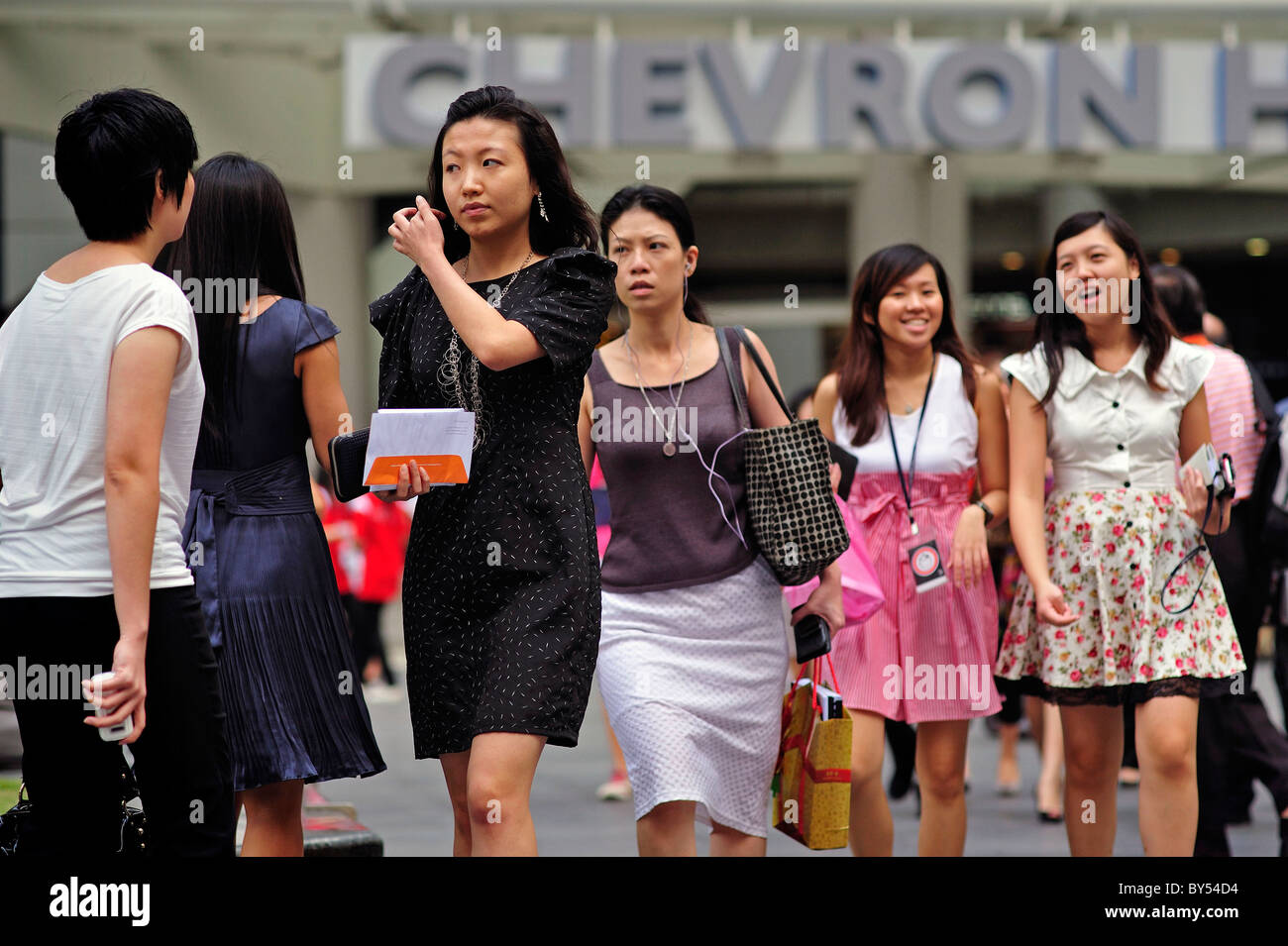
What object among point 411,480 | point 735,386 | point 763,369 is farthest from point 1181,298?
point 411,480

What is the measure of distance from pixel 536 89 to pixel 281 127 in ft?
7.94

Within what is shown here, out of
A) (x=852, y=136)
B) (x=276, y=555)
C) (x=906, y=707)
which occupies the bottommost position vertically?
(x=906, y=707)

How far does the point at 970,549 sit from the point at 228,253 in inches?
85.3

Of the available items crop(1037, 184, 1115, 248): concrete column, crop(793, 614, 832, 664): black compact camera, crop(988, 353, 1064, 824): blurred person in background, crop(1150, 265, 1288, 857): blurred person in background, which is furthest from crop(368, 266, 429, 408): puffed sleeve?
crop(1037, 184, 1115, 248): concrete column

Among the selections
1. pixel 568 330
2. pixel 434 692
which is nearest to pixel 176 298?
pixel 568 330

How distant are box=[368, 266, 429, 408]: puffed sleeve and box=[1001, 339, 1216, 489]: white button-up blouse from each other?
1.80 metres

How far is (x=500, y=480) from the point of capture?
3.24 meters

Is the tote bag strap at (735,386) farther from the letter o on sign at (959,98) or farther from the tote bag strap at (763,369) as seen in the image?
the letter o on sign at (959,98)

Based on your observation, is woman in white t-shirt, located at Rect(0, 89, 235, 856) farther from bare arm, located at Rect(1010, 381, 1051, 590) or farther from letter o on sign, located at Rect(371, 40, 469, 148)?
letter o on sign, located at Rect(371, 40, 469, 148)

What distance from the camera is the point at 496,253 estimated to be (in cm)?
337

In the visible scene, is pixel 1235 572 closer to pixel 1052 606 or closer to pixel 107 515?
pixel 1052 606

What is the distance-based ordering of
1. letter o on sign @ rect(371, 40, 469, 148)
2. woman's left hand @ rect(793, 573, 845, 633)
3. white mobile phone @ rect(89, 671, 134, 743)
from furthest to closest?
letter o on sign @ rect(371, 40, 469, 148)
woman's left hand @ rect(793, 573, 845, 633)
white mobile phone @ rect(89, 671, 134, 743)

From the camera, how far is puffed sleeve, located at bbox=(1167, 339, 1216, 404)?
433 cm
